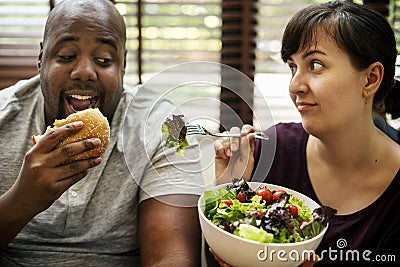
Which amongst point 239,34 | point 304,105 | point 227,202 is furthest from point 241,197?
point 239,34

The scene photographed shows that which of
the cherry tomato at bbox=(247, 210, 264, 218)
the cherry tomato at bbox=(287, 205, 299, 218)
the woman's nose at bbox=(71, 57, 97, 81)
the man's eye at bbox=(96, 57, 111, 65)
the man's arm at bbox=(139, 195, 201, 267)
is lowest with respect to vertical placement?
the man's arm at bbox=(139, 195, 201, 267)

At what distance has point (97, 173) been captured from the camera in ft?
5.09

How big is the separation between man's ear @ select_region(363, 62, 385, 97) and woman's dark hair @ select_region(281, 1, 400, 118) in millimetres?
16

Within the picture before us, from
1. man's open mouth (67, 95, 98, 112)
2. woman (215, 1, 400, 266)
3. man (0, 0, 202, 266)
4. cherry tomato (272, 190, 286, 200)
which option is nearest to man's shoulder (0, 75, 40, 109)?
man (0, 0, 202, 266)

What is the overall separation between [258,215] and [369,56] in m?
0.55

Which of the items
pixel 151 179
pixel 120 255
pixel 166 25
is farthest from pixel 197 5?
pixel 120 255

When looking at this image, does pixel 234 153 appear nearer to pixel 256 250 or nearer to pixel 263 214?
pixel 263 214

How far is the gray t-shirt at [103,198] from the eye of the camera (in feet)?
4.96

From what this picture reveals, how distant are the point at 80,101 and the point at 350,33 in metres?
0.78

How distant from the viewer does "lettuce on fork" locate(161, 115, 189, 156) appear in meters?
1.33

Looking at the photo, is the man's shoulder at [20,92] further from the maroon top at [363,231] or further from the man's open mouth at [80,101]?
the maroon top at [363,231]

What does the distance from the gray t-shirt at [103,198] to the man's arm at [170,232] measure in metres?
0.04

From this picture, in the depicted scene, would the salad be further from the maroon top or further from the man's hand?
the man's hand

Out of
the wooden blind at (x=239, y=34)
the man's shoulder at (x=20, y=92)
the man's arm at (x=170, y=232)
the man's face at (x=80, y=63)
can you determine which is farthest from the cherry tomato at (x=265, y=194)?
the wooden blind at (x=239, y=34)
